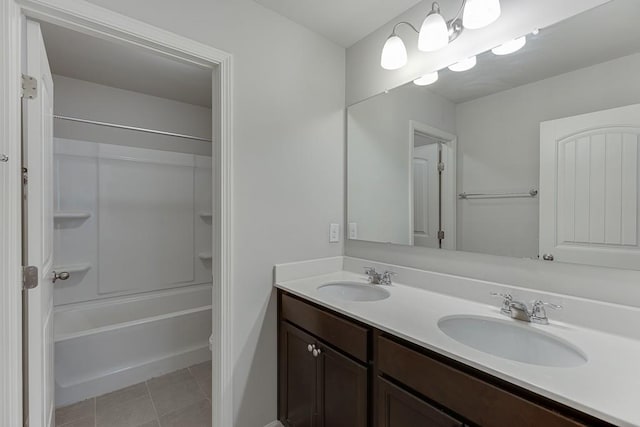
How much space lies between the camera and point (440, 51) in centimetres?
149

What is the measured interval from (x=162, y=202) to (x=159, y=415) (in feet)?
5.81

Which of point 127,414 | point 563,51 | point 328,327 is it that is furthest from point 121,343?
point 563,51

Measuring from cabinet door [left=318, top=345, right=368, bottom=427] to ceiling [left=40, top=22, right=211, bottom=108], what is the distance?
1.69 meters

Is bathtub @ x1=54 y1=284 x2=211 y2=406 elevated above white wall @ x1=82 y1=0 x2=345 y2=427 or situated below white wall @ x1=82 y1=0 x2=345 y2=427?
below

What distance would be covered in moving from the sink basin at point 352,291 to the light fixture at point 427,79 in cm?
115

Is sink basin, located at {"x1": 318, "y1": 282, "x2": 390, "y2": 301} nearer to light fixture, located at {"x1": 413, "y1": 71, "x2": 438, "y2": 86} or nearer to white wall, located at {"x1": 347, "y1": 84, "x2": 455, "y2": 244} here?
white wall, located at {"x1": 347, "y1": 84, "x2": 455, "y2": 244}

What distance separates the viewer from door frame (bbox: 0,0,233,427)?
0.98 m

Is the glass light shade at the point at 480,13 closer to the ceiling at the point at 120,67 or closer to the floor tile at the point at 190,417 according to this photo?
the ceiling at the point at 120,67

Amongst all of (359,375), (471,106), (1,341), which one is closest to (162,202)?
(1,341)

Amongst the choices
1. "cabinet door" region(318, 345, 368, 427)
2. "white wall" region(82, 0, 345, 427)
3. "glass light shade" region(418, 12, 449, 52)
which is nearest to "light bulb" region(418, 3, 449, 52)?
"glass light shade" region(418, 12, 449, 52)

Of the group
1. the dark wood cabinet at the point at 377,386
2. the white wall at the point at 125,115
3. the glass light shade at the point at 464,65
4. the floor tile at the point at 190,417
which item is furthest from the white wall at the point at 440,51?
the floor tile at the point at 190,417

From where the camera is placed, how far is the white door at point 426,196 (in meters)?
1.57

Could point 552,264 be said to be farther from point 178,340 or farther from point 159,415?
point 178,340

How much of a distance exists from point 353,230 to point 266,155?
0.77 meters
